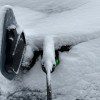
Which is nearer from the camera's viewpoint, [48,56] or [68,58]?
[48,56]

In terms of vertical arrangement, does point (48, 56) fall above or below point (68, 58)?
above

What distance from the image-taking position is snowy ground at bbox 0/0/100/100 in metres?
1.84

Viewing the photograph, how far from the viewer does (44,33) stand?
214cm

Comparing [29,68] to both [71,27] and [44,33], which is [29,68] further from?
[71,27]

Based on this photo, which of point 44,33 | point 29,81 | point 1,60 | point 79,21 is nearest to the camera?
point 1,60

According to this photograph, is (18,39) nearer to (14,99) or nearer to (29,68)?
(29,68)

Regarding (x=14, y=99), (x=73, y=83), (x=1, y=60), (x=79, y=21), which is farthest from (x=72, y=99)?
(x=79, y=21)

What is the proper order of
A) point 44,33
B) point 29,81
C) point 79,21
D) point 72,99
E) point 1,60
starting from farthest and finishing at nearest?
point 79,21, point 44,33, point 29,81, point 72,99, point 1,60

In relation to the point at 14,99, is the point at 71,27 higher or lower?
higher

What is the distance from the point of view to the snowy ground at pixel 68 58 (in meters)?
1.84

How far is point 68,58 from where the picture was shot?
1973 millimetres

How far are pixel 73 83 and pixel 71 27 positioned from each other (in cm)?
54

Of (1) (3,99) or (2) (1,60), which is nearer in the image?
(2) (1,60)

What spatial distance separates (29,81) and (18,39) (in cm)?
30
